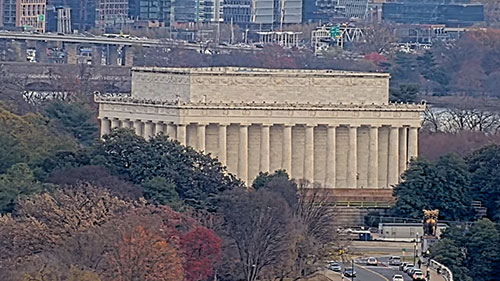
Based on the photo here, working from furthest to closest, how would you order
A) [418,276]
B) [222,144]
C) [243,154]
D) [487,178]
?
[243,154], [222,144], [487,178], [418,276]

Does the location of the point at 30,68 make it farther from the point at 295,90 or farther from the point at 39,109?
the point at 295,90

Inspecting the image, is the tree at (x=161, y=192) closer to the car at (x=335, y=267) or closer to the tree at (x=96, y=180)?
the tree at (x=96, y=180)

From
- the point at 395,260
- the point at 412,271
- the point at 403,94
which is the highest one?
the point at 403,94

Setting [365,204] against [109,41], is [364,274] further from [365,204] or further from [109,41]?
[109,41]

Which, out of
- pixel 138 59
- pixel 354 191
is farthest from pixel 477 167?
pixel 138 59

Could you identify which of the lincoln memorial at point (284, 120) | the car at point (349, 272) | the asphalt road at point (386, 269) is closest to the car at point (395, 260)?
the asphalt road at point (386, 269)

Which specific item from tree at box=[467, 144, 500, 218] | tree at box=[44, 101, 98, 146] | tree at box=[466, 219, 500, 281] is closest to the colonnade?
tree at box=[44, 101, 98, 146]

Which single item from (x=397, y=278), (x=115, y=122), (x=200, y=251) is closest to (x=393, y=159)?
(x=115, y=122)
